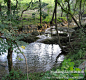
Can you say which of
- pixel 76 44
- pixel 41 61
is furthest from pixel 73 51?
pixel 41 61

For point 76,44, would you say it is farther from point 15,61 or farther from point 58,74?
point 58,74

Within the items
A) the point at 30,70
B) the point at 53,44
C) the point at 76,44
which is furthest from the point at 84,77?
the point at 53,44

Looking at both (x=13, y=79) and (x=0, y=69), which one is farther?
(x=0, y=69)

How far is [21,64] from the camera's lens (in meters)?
5.61

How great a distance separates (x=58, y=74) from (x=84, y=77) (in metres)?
0.33

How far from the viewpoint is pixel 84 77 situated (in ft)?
4.33

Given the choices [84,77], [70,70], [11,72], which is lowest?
[11,72]

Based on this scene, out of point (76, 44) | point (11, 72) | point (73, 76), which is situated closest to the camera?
point (73, 76)

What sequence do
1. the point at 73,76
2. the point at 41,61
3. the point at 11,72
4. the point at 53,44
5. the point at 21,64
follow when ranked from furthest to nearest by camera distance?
the point at 53,44 < the point at 41,61 < the point at 21,64 < the point at 11,72 < the point at 73,76

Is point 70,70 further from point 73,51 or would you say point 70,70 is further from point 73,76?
point 73,51

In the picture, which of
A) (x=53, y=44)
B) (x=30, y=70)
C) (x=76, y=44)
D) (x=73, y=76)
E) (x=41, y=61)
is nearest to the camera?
(x=73, y=76)

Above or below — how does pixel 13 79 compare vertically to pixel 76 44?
below

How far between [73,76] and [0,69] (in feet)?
15.4

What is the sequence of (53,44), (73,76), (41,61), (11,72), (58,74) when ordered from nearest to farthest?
(73,76) → (58,74) → (11,72) → (41,61) → (53,44)
